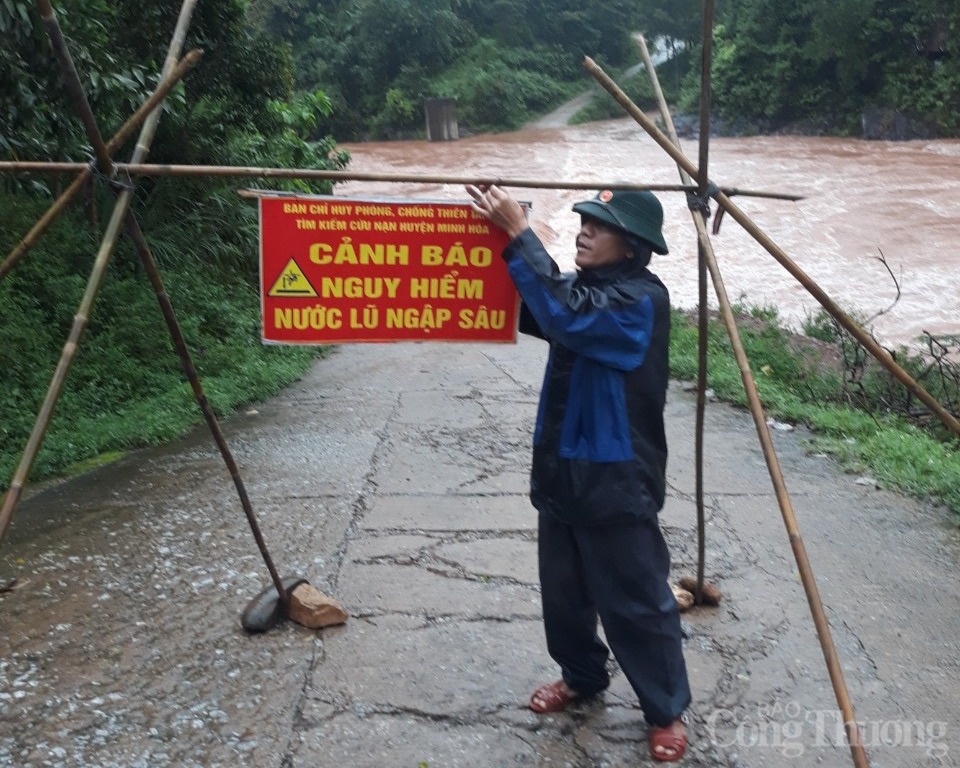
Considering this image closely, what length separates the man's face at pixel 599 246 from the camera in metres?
2.48

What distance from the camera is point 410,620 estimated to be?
3.28 meters

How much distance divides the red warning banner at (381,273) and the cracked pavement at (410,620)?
1.06 meters

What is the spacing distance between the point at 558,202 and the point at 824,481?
15110mm

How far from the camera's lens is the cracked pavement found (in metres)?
2.60

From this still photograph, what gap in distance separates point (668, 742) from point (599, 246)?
1322mm

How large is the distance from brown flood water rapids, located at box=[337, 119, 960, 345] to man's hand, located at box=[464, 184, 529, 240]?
7.19 meters

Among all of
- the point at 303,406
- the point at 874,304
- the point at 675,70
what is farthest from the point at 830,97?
the point at 303,406

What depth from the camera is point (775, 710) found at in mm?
2750

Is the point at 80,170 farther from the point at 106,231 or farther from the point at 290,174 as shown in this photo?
the point at 290,174

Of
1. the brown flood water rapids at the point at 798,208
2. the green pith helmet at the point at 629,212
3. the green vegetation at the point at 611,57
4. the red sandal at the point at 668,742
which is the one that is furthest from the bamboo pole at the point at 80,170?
the green vegetation at the point at 611,57

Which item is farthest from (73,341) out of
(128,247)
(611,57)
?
(611,57)

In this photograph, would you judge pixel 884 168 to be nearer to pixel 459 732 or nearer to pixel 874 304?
pixel 874 304

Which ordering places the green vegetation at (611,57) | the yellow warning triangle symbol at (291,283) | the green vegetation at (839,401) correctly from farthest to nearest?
1. the green vegetation at (611,57)
2. the green vegetation at (839,401)
3. the yellow warning triangle symbol at (291,283)

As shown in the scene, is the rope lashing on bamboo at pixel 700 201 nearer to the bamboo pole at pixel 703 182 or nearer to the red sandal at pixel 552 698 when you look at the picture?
the bamboo pole at pixel 703 182
